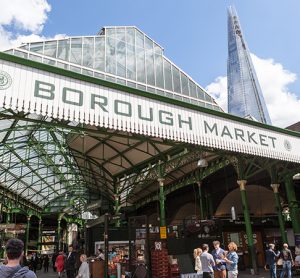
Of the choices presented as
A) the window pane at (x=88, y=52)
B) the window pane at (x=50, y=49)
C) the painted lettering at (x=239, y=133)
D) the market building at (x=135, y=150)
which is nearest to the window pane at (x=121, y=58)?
the market building at (x=135, y=150)

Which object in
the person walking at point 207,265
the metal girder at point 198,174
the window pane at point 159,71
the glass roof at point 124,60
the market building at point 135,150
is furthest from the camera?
the window pane at point 159,71

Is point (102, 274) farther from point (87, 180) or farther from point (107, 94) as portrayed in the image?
point (87, 180)

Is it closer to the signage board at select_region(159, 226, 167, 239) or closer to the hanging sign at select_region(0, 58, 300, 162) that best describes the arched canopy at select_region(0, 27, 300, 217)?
the hanging sign at select_region(0, 58, 300, 162)

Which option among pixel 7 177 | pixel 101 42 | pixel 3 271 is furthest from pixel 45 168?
pixel 3 271

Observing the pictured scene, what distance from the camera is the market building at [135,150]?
27.9ft

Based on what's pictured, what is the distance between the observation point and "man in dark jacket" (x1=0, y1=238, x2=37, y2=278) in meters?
2.85

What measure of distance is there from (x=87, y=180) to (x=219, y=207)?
504 inches

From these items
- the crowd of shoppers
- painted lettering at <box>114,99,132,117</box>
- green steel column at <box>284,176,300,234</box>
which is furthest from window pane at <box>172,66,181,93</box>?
the crowd of shoppers

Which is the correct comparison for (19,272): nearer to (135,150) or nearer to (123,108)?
(123,108)

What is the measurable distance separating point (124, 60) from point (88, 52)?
3.05 meters

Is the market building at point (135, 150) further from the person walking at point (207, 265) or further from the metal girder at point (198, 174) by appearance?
the person walking at point (207, 265)

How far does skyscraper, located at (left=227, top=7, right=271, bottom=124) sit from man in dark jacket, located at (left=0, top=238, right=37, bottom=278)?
Answer: 135m

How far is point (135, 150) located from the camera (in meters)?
20.3

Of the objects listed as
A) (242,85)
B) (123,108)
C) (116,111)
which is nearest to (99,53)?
(123,108)
